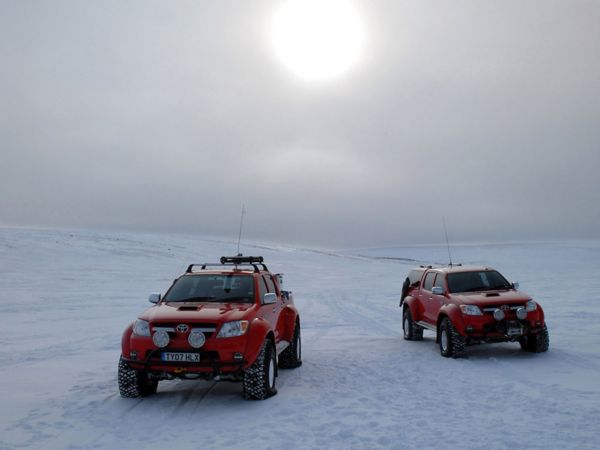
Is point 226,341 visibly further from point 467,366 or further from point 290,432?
point 467,366

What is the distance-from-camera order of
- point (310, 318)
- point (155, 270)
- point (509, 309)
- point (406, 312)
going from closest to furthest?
point (509, 309) < point (406, 312) < point (310, 318) < point (155, 270)

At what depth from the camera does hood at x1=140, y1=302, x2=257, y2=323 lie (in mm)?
6922

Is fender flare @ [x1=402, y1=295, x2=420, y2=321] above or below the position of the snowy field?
above

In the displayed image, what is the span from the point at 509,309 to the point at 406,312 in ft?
11.8

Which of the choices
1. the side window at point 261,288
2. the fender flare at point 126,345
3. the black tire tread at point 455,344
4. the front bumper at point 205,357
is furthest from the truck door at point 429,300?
the fender flare at point 126,345

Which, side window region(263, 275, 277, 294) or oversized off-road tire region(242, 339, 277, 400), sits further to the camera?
side window region(263, 275, 277, 294)

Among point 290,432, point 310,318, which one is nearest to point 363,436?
point 290,432

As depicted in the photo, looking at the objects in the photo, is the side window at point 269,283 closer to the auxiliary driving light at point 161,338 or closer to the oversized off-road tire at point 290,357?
the oversized off-road tire at point 290,357

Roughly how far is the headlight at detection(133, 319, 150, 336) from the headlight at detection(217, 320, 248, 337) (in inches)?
38.8

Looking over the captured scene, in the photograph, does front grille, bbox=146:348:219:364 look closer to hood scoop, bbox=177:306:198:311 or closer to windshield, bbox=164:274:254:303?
hood scoop, bbox=177:306:198:311

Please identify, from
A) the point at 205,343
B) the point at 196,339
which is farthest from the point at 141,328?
the point at 205,343

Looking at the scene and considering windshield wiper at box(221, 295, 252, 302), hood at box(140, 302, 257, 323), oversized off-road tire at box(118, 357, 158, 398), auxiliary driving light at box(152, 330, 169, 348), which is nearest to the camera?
auxiliary driving light at box(152, 330, 169, 348)

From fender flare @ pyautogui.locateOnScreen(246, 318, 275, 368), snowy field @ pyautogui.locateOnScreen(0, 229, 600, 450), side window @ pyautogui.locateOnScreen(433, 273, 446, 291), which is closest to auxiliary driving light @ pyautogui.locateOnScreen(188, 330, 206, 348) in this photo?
fender flare @ pyautogui.locateOnScreen(246, 318, 275, 368)

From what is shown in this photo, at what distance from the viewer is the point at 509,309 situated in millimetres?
9953
